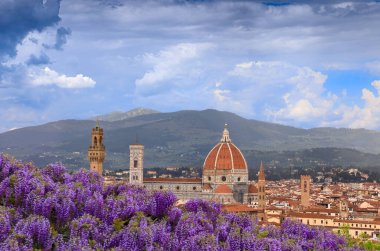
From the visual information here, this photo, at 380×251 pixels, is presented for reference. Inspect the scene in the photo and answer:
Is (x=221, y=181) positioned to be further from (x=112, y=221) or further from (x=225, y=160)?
(x=112, y=221)

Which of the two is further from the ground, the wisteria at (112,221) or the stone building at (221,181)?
the stone building at (221,181)

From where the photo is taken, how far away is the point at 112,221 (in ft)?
55.4

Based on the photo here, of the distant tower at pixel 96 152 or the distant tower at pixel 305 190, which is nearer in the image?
the distant tower at pixel 96 152

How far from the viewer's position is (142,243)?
1588cm

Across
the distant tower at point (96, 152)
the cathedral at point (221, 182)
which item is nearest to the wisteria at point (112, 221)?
the distant tower at point (96, 152)

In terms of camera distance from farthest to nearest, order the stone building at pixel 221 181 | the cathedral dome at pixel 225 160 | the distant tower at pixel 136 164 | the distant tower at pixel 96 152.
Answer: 1. the distant tower at pixel 136 164
2. the cathedral dome at pixel 225 160
3. the stone building at pixel 221 181
4. the distant tower at pixel 96 152

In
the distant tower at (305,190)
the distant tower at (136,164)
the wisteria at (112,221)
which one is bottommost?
the wisteria at (112,221)

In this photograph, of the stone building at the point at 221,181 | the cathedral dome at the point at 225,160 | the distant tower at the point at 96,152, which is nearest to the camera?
the distant tower at the point at 96,152

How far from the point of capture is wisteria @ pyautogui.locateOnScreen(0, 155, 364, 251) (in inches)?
605

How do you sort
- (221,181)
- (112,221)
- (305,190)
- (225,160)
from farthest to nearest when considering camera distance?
1. (305,190)
2. (225,160)
3. (221,181)
4. (112,221)

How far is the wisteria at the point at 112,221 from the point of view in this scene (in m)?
15.4

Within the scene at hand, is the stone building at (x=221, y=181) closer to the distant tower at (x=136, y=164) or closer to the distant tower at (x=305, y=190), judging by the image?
the distant tower at (x=136, y=164)

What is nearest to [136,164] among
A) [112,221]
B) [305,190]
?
[305,190]

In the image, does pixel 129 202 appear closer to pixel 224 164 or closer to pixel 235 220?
pixel 235 220
